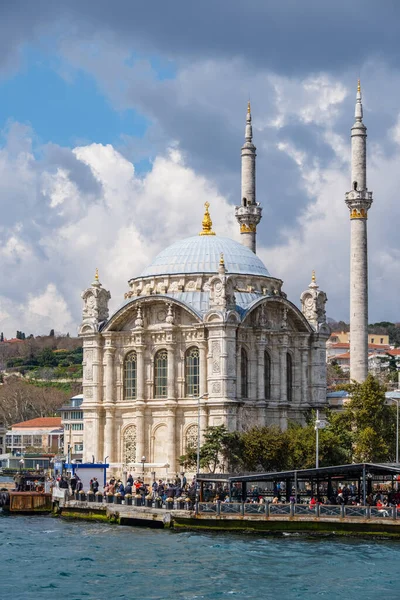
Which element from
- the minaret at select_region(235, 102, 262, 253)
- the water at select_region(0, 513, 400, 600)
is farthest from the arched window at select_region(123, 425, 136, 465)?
the water at select_region(0, 513, 400, 600)

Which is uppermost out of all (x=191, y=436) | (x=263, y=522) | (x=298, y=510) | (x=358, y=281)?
(x=358, y=281)

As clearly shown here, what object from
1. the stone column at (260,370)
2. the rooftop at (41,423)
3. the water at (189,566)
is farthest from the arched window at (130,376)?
the rooftop at (41,423)

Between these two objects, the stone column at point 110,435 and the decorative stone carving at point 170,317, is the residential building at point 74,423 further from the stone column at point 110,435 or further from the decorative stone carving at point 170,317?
the decorative stone carving at point 170,317

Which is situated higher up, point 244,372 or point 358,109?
point 358,109

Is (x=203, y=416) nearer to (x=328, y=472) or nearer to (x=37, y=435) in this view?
(x=328, y=472)

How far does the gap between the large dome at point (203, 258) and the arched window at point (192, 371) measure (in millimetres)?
5195

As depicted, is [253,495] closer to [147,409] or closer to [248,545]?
[248,545]

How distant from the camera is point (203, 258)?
7919 cm

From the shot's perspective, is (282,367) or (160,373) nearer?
(160,373)

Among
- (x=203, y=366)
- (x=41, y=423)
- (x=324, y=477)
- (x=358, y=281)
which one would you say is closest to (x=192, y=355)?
(x=203, y=366)

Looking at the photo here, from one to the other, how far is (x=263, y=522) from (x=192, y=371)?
22.5 meters

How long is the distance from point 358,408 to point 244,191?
20.8 metres

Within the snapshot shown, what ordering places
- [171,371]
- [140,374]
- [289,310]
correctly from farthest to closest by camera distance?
1. [289,310]
2. [140,374]
3. [171,371]

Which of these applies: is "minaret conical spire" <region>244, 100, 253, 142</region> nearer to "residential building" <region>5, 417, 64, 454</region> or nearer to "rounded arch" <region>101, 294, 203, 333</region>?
"rounded arch" <region>101, 294, 203, 333</region>
